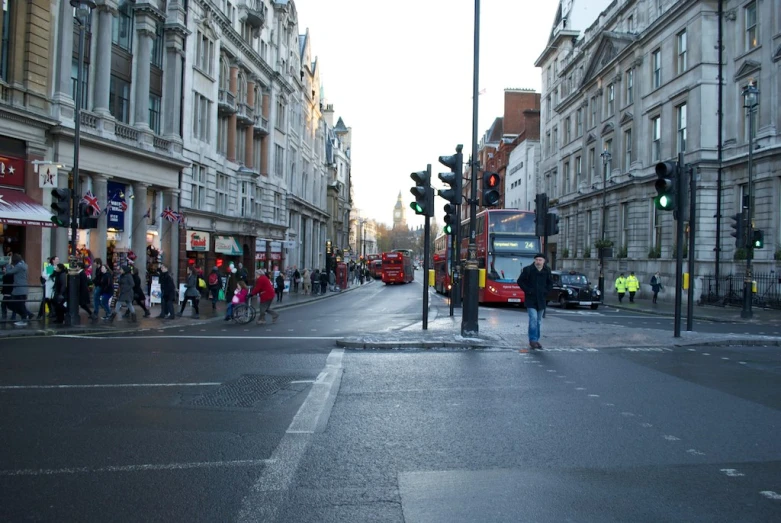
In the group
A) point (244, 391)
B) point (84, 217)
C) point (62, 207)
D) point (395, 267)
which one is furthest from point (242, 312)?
point (395, 267)

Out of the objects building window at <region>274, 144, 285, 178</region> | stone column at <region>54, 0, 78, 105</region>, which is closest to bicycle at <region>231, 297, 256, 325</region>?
stone column at <region>54, 0, 78, 105</region>

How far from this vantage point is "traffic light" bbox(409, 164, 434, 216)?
14742 mm

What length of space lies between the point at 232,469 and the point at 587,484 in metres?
2.73

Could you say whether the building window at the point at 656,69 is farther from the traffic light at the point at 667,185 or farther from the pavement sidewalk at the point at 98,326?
the pavement sidewalk at the point at 98,326

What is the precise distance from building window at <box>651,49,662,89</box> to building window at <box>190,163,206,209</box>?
27.3m

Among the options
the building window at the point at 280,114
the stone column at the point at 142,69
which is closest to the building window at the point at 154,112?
the stone column at the point at 142,69

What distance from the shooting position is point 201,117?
112ft

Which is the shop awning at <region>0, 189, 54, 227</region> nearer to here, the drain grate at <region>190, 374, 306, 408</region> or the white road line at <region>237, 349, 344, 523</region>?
the drain grate at <region>190, 374, 306, 408</region>

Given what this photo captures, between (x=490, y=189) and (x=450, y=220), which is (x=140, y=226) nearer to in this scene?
(x=450, y=220)

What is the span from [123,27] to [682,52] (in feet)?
95.8

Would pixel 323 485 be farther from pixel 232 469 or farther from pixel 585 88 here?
pixel 585 88

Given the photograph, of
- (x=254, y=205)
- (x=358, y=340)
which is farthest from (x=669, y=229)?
(x=358, y=340)

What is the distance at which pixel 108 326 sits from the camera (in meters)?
17.0

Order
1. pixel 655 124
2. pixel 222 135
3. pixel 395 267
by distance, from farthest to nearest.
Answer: pixel 395 267 → pixel 655 124 → pixel 222 135
